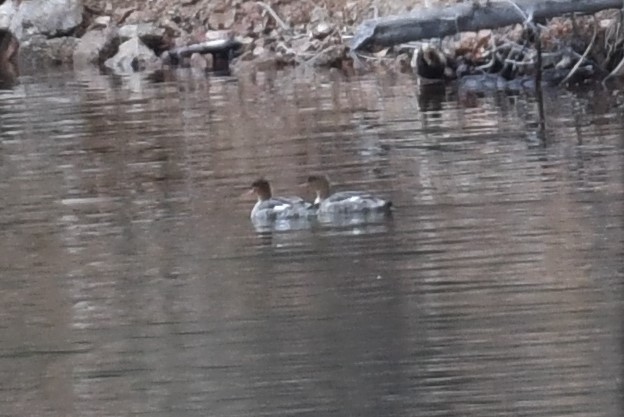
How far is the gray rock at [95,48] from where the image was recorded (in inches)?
1282

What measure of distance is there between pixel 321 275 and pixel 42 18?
2512 centimetres

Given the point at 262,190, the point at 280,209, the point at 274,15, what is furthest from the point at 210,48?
the point at 280,209

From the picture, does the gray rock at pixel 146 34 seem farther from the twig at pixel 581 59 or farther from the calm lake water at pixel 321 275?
the calm lake water at pixel 321 275

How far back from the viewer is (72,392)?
8.16 metres

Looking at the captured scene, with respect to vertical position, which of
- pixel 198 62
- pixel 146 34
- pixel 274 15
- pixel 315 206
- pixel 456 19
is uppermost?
pixel 456 19

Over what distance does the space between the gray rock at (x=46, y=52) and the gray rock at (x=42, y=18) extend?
1.80ft

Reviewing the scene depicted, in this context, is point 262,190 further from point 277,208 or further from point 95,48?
point 95,48

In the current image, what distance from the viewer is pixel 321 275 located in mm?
10289

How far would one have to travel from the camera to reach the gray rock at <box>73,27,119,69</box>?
32562 mm

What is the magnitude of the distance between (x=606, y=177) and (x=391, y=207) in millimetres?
1772

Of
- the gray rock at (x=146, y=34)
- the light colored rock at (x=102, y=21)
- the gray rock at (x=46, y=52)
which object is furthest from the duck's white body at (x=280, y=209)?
the light colored rock at (x=102, y=21)

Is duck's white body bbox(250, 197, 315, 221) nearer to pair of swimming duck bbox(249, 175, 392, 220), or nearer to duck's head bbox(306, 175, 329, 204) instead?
pair of swimming duck bbox(249, 175, 392, 220)

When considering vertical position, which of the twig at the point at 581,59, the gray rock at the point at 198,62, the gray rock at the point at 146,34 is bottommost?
the gray rock at the point at 198,62

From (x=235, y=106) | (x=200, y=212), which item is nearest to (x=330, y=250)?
(x=200, y=212)
